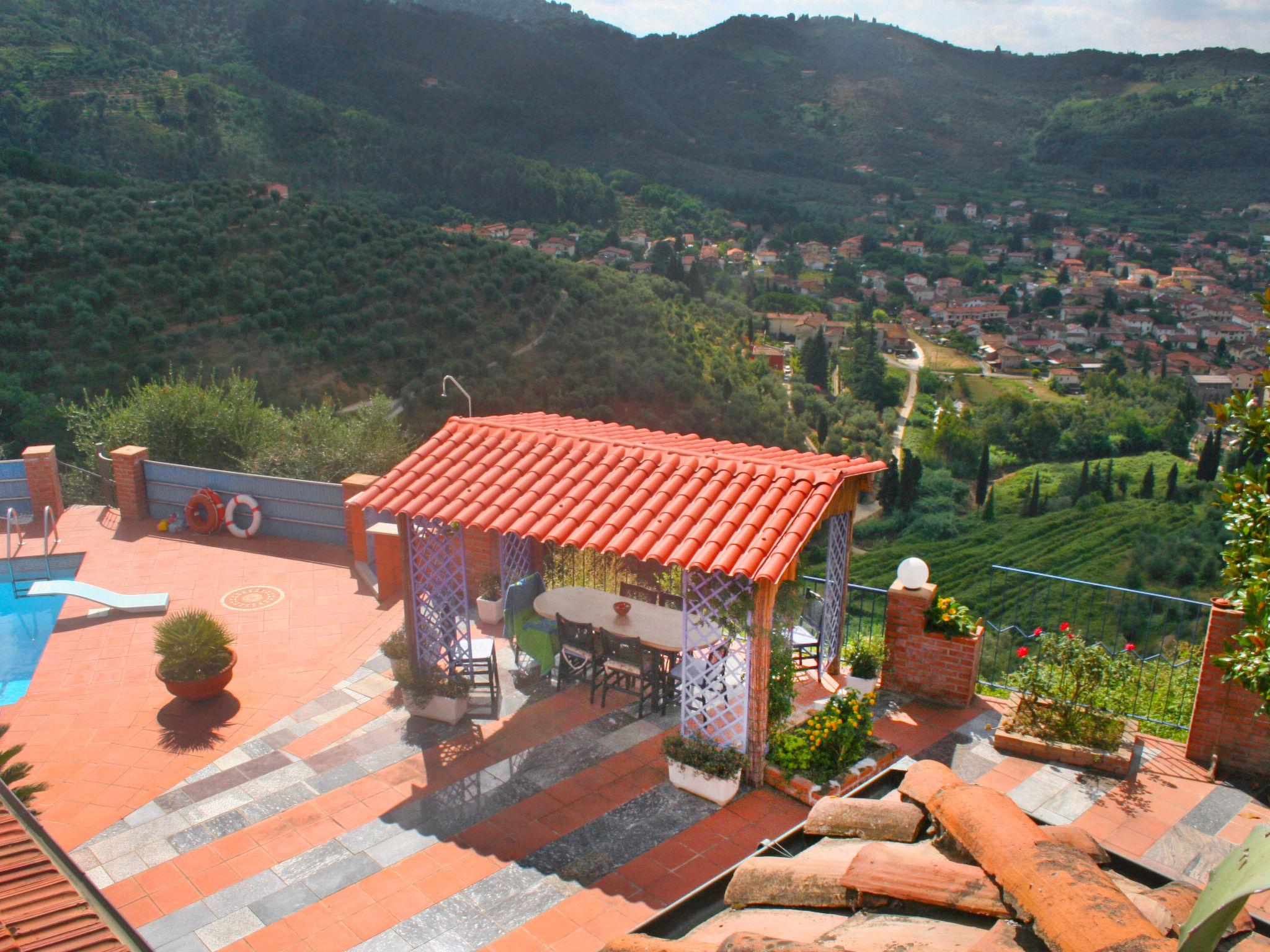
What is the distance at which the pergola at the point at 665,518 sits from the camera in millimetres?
5613

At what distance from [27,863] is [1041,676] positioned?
6050 millimetres

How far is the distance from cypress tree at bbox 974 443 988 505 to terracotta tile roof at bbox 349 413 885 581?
56.2 metres

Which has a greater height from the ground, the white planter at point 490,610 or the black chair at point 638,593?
the black chair at point 638,593

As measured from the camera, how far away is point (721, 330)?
53344mm

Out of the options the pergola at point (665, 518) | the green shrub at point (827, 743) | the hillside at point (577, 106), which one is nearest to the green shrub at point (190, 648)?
the pergola at point (665, 518)

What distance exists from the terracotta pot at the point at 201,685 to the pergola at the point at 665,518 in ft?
5.25

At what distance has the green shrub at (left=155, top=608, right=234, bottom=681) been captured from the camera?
6.97 metres

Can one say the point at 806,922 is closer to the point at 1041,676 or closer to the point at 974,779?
the point at 974,779

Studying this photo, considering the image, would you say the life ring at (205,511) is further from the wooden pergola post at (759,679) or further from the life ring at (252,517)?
the wooden pergola post at (759,679)

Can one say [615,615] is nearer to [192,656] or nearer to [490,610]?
[490,610]

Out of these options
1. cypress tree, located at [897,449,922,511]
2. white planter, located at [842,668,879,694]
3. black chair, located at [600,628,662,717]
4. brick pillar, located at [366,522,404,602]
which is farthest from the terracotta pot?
cypress tree, located at [897,449,922,511]

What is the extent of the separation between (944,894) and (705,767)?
3.98 meters

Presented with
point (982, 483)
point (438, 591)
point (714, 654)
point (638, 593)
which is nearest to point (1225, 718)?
point (714, 654)

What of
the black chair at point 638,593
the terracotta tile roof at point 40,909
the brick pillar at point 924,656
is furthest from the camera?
the black chair at point 638,593
